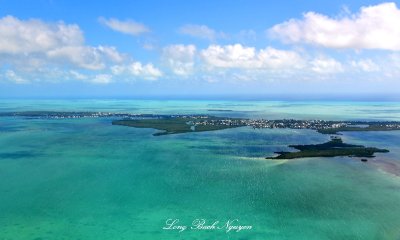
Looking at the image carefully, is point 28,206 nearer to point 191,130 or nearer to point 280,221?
point 280,221

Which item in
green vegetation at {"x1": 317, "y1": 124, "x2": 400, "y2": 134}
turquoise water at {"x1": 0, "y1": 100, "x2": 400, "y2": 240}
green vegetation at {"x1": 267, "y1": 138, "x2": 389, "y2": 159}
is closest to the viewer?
turquoise water at {"x1": 0, "y1": 100, "x2": 400, "y2": 240}

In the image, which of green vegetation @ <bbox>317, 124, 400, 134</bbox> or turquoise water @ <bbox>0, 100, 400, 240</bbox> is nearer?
turquoise water @ <bbox>0, 100, 400, 240</bbox>

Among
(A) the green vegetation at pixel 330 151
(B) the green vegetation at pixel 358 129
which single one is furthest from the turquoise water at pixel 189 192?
(B) the green vegetation at pixel 358 129

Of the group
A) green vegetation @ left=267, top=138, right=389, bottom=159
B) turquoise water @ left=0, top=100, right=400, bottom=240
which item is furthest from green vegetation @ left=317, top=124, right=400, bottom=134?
green vegetation @ left=267, top=138, right=389, bottom=159

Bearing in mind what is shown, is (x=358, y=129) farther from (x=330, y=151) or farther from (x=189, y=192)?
(x=189, y=192)

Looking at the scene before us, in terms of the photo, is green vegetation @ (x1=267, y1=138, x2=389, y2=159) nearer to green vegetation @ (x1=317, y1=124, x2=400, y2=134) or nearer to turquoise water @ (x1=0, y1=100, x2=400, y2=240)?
turquoise water @ (x1=0, y1=100, x2=400, y2=240)

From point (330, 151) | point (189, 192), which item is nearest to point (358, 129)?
point (330, 151)
